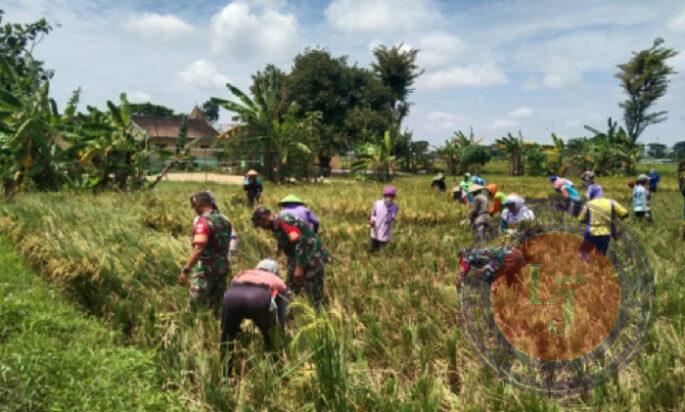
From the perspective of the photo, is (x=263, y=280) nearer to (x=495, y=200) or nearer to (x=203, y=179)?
(x=495, y=200)

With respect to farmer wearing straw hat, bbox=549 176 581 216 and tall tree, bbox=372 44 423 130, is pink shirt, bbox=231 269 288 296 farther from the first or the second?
tall tree, bbox=372 44 423 130

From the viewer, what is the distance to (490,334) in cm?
404

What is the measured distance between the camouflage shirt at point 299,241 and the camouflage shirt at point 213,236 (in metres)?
0.50

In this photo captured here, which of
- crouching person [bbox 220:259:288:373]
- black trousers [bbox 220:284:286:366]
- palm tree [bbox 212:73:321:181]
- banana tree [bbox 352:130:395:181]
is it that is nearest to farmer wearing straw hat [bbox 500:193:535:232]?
crouching person [bbox 220:259:288:373]

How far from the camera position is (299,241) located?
15.9ft

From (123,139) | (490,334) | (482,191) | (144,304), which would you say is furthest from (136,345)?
(123,139)

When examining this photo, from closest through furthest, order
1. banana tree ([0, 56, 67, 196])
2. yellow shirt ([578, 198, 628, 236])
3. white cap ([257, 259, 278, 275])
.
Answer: white cap ([257, 259, 278, 275]), yellow shirt ([578, 198, 628, 236]), banana tree ([0, 56, 67, 196])

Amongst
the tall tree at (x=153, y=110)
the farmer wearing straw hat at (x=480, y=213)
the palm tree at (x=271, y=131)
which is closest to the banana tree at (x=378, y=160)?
the palm tree at (x=271, y=131)

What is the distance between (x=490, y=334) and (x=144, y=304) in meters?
3.49

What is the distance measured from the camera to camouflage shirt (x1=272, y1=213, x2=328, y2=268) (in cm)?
483

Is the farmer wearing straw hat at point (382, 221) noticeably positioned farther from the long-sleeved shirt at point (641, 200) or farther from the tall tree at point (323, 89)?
the tall tree at point (323, 89)

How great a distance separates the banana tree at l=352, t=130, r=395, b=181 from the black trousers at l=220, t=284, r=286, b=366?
24.4 meters
